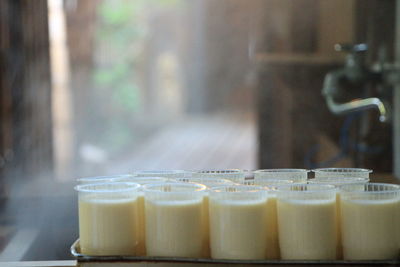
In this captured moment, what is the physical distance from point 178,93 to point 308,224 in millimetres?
5661

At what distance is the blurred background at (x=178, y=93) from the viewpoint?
7.34ft

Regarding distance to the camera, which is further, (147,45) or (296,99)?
(147,45)

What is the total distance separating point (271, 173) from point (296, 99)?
2.31 metres

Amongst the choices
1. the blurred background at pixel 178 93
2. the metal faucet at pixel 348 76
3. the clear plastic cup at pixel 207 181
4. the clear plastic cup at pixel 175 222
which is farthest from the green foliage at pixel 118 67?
the clear plastic cup at pixel 175 222

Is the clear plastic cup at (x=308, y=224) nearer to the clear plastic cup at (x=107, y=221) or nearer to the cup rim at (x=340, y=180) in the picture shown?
the cup rim at (x=340, y=180)

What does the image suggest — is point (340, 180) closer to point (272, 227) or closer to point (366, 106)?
point (272, 227)

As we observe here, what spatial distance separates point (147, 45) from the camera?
21.9ft

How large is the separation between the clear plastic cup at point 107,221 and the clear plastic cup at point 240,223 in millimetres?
174

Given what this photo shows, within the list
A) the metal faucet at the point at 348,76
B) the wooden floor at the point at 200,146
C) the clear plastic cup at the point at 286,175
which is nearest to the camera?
the clear plastic cup at the point at 286,175

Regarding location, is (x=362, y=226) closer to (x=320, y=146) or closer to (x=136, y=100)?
(x=320, y=146)

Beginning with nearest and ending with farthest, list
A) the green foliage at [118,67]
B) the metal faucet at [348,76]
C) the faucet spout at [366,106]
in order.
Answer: the faucet spout at [366,106] → the metal faucet at [348,76] → the green foliage at [118,67]

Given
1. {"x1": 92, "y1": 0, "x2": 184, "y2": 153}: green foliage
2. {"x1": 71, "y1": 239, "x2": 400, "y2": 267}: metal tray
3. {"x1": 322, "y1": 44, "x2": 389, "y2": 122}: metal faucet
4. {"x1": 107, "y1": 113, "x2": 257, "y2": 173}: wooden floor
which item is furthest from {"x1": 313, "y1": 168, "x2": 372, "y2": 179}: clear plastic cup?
{"x1": 92, "y1": 0, "x2": 184, "y2": 153}: green foliage

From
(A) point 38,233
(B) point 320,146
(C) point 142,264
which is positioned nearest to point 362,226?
(C) point 142,264

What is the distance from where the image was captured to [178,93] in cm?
662
